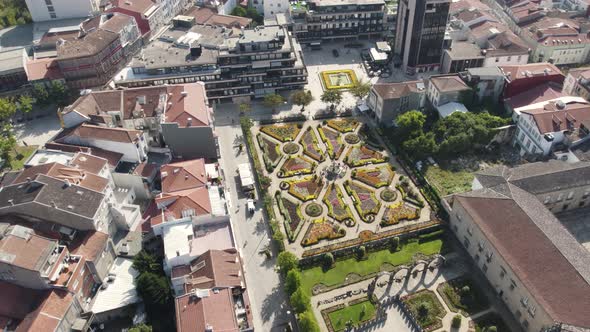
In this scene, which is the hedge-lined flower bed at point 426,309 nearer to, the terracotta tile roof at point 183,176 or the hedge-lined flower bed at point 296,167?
the hedge-lined flower bed at point 296,167

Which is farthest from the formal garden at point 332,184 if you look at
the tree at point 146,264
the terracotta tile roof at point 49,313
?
the terracotta tile roof at point 49,313

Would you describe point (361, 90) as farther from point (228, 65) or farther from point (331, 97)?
point (228, 65)

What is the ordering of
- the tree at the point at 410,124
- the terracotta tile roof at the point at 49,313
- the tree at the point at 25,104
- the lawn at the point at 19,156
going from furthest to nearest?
the tree at the point at 25,104, the tree at the point at 410,124, the lawn at the point at 19,156, the terracotta tile roof at the point at 49,313

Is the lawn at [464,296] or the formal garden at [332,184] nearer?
the lawn at [464,296]

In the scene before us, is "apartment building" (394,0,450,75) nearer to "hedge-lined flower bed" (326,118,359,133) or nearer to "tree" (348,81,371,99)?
"tree" (348,81,371,99)

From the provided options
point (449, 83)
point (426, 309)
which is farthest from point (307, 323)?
point (449, 83)

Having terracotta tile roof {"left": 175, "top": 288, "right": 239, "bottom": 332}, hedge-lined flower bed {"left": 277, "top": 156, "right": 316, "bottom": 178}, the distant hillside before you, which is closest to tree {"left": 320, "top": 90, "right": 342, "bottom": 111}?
hedge-lined flower bed {"left": 277, "top": 156, "right": 316, "bottom": 178}
